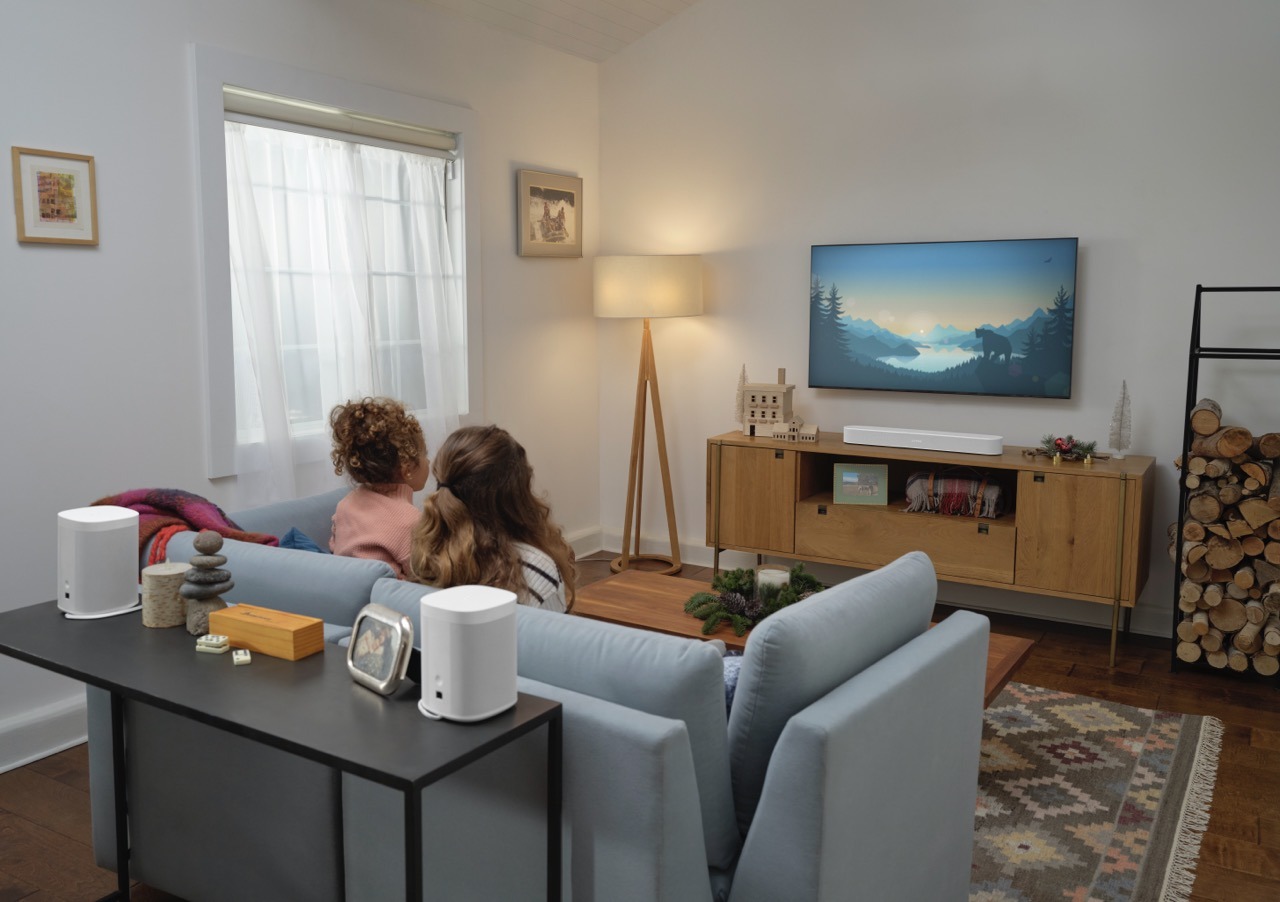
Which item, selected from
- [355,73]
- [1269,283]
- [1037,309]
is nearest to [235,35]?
[355,73]

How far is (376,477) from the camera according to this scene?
9.70 ft

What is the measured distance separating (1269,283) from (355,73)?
3.63 m

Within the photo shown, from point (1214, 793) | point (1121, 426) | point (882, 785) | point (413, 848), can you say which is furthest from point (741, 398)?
point (413, 848)

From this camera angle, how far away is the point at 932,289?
15.4 ft

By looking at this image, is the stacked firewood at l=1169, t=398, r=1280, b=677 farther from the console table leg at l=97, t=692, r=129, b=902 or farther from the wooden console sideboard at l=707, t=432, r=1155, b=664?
the console table leg at l=97, t=692, r=129, b=902

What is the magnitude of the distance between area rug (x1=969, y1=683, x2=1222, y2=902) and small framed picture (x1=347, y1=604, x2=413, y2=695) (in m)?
1.57

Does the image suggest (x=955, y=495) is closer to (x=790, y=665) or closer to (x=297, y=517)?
(x=297, y=517)

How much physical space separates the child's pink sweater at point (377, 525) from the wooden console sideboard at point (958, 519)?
7.21 ft

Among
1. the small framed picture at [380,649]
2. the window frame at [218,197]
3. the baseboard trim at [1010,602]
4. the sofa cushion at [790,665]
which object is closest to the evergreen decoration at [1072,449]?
the baseboard trim at [1010,602]

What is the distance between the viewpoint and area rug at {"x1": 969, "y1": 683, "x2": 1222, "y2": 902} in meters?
2.59

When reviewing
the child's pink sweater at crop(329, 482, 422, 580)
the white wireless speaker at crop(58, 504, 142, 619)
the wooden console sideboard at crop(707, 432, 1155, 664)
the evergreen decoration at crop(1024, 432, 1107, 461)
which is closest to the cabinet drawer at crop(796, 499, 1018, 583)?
the wooden console sideboard at crop(707, 432, 1155, 664)

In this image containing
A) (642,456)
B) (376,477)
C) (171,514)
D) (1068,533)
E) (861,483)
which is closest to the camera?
(171,514)

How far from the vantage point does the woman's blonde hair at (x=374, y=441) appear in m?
2.89

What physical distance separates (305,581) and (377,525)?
66cm
